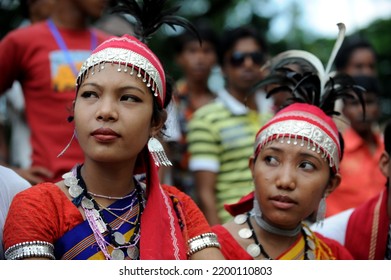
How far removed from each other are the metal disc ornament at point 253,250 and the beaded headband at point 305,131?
513 millimetres

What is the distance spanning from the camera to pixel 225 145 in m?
5.82

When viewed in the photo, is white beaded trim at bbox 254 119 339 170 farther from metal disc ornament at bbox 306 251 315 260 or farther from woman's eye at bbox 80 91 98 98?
woman's eye at bbox 80 91 98 98

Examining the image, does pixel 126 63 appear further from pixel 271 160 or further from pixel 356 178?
pixel 356 178

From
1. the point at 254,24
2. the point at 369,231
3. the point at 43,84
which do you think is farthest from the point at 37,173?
the point at 254,24

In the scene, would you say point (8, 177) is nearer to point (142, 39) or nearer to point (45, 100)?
point (142, 39)

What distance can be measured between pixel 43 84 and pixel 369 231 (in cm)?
226

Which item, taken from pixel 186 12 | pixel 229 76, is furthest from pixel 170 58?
pixel 229 76

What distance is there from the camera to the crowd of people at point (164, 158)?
350 cm

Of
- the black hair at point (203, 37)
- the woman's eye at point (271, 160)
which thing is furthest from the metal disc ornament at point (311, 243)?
the black hair at point (203, 37)

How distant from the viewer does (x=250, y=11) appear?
12.5 meters

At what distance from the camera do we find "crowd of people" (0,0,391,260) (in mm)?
3500

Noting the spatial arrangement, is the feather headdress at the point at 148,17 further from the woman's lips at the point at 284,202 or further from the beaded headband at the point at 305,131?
the woman's lips at the point at 284,202

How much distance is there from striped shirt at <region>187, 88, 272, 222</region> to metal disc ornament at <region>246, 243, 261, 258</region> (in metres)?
1.46

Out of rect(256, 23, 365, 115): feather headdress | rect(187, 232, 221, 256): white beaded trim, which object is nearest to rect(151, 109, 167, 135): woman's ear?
rect(187, 232, 221, 256): white beaded trim
